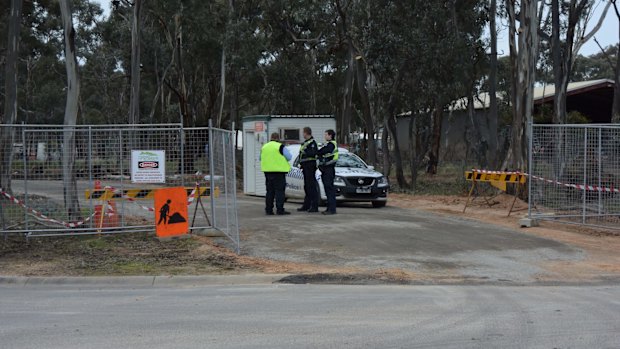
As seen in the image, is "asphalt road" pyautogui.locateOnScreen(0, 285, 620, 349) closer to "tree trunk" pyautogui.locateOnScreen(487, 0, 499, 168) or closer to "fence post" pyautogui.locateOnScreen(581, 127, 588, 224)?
"fence post" pyautogui.locateOnScreen(581, 127, 588, 224)

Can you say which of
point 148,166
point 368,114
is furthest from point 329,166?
point 368,114

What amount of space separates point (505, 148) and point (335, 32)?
11.6m

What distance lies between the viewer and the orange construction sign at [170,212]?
1117 centimetres

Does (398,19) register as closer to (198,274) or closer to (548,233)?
(548,233)

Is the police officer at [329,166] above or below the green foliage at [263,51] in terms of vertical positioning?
below

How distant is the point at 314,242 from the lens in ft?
37.5

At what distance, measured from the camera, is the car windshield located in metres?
18.0

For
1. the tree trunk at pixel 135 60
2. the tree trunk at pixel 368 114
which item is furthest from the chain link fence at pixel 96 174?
the tree trunk at pixel 368 114

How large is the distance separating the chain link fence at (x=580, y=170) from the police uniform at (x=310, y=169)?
4797 millimetres

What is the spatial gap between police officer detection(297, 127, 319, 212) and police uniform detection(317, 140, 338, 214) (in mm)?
189

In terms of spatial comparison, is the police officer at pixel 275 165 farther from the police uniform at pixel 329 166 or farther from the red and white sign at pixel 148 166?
the red and white sign at pixel 148 166

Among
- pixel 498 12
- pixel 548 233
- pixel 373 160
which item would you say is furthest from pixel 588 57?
pixel 548 233

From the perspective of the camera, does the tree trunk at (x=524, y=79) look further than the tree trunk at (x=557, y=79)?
No

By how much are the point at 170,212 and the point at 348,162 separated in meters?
7.82
